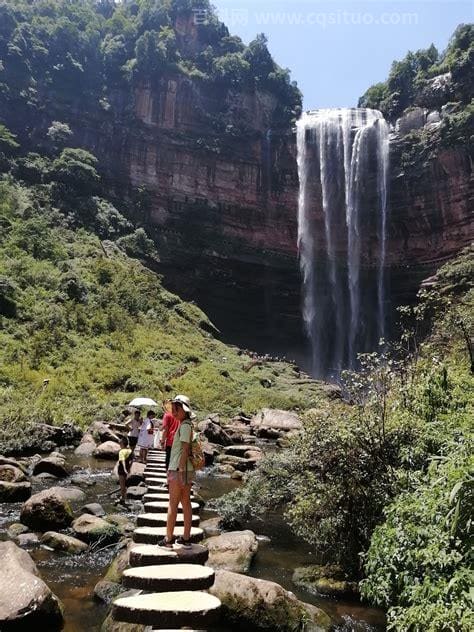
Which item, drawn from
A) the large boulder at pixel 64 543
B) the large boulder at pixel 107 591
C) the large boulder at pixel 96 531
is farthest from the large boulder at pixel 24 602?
the large boulder at pixel 96 531

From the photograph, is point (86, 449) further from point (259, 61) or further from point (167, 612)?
point (259, 61)

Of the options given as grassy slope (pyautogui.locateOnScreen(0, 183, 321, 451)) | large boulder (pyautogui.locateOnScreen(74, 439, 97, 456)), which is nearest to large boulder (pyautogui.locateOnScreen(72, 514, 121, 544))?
large boulder (pyautogui.locateOnScreen(74, 439, 97, 456))

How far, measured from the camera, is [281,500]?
32.9 ft

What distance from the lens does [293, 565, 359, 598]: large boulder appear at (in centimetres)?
704

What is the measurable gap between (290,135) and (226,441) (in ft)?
115

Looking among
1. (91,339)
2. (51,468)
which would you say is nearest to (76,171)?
(91,339)

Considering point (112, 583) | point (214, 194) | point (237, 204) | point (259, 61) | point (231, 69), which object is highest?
point (259, 61)

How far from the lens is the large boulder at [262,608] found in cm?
572

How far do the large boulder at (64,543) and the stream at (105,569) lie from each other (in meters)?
0.12

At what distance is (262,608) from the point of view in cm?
578

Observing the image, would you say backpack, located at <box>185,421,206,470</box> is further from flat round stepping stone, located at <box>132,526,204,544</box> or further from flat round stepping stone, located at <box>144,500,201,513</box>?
flat round stepping stone, located at <box>144,500,201,513</box>

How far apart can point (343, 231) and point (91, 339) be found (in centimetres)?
2500

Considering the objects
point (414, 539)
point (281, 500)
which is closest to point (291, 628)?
point (414, 539)

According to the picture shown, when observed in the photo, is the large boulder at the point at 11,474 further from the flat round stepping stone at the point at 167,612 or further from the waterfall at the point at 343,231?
the waterfall at the point at 343,231
